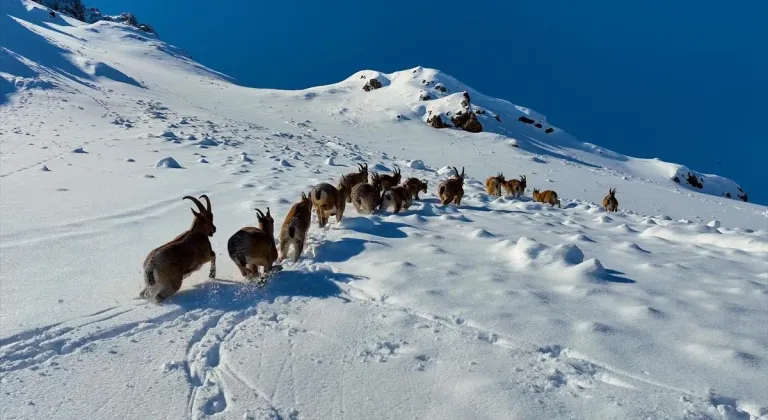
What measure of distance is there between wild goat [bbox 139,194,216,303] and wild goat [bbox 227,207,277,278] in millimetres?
305

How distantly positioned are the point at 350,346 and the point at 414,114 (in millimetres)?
37214

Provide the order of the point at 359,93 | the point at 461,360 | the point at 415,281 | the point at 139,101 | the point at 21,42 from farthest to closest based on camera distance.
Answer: the point at 359,93 < the point at 21,42 < the point at 139,101 < the point at 415,281 < the point at 461,360

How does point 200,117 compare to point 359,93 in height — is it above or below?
below

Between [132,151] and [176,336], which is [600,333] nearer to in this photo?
[176,336]

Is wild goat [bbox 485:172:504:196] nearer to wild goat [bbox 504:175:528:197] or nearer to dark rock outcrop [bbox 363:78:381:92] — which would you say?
wild goat [bbox 504:175:528:197]

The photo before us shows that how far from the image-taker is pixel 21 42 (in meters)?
34.4

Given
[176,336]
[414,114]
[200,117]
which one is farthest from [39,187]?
[414,114]

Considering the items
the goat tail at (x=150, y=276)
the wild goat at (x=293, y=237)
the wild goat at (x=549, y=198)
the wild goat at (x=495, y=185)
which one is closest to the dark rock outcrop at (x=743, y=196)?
the wild goat at (x=549, y=198)

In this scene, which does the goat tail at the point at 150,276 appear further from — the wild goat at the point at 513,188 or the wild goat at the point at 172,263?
the wild goat at the point at 513,188

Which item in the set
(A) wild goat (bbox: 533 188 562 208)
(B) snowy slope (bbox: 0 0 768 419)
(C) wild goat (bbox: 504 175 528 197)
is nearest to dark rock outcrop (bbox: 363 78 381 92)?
(C) wild goat (bbox: 504 175 528 197)

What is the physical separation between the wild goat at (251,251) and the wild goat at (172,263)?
0.30 m

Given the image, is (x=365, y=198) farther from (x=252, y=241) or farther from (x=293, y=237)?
(x=252, y=241)

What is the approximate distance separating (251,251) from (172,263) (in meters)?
0.78

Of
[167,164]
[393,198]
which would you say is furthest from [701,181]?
[167,164]
